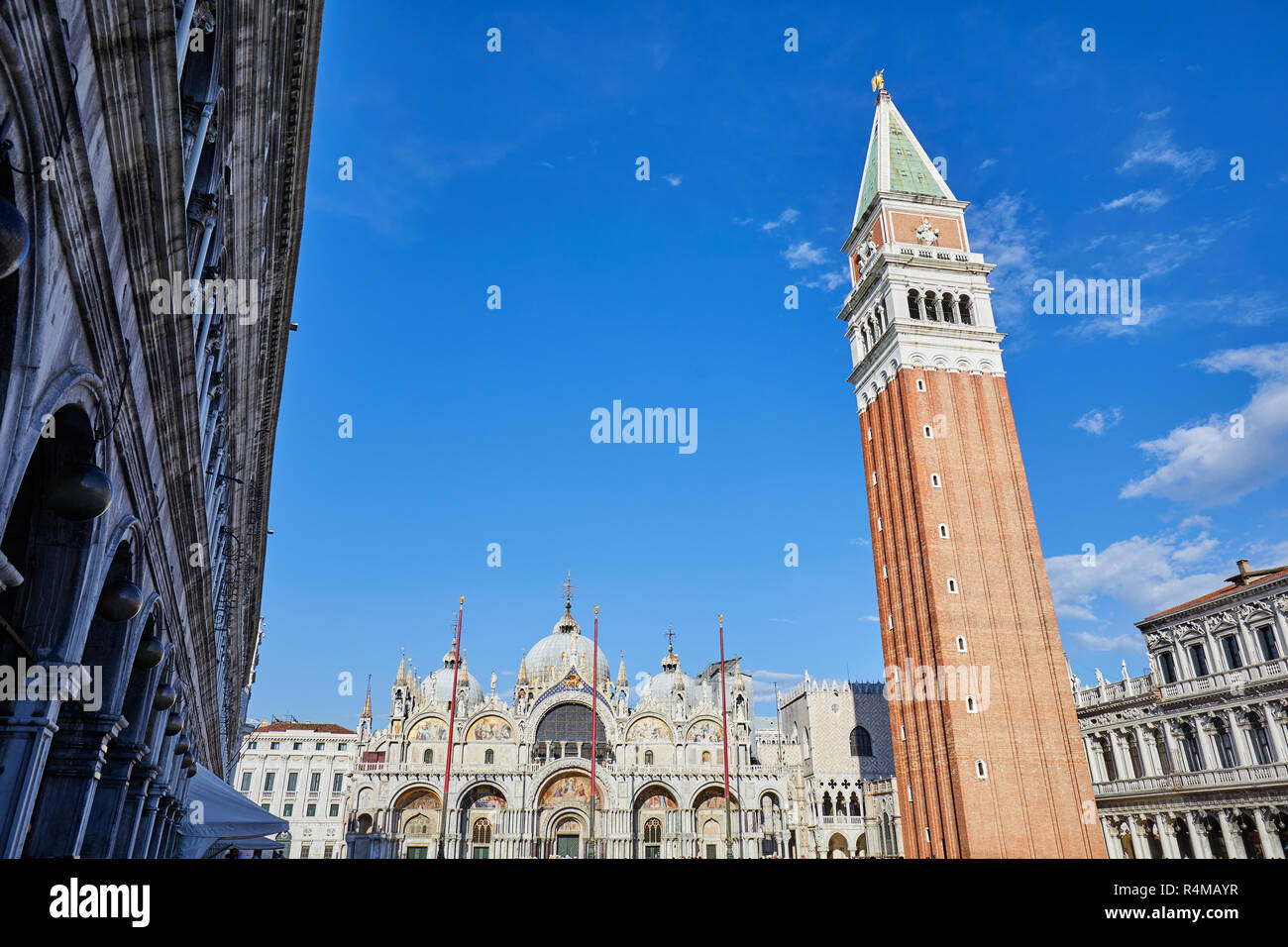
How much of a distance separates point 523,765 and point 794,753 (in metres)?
20.7

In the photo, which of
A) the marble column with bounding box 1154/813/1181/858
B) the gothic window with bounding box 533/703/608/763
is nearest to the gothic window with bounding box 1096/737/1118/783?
the marble column with bounding box 1154/813/1181/858

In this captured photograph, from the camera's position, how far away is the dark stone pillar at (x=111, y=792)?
384 inches

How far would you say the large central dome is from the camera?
64.0 m

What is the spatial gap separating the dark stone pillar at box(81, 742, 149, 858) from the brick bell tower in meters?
34.4

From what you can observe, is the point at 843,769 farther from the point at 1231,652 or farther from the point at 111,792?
the point at 111,792

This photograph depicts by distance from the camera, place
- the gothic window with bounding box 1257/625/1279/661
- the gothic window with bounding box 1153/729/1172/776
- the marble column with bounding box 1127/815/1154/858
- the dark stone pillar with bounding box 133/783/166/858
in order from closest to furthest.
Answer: the dark stone pillar with bounding box 133/783/166/858, the gothic window with bounding box 1257/625/1279/661, the gothic window with bounding box 1153/729/1172/776, the marble column with bounding box 1127/815/1154/858

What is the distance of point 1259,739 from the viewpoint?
33906 millimetres

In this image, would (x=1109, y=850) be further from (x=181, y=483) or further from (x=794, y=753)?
(x=181, y=483)

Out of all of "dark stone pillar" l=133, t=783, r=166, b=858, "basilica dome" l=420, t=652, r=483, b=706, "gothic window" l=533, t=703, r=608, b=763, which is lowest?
"dark stone pillar" l=133, t=783, r=166, b=858

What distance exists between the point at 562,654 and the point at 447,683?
357 inches

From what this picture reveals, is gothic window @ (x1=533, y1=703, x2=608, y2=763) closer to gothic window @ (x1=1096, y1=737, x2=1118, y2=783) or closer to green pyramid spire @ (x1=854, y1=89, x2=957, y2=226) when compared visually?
gothic window @ (x1=1096, y1=737, x2=1118, y2=783)

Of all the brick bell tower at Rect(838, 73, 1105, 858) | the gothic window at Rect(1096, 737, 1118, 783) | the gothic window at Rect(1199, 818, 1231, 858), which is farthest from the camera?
the gothic window at Rect(1096, 737, 1118, 783)
